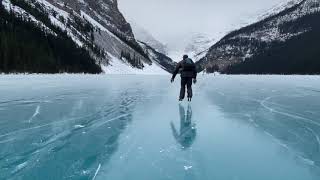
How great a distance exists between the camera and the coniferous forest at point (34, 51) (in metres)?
77.0

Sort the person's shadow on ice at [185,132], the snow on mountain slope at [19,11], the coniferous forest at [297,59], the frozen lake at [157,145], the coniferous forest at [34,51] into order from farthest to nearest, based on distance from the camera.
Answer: the coniferous forest at [297,59] < the snow on mountain slope at [19,11] < the coniferous forest at [34,51] < the person's shadow on ice at [185,132] < the frozen lake at [157,145]

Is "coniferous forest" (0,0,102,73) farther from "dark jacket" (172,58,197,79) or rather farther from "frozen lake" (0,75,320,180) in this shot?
"frozen lake" (0,75,320,180)

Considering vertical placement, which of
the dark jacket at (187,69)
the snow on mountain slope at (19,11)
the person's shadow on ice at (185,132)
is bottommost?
the person's shadow on ice at (185,132)

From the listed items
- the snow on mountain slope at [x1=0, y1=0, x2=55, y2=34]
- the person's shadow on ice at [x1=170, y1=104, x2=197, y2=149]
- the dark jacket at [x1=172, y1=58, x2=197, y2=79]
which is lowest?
the person's shadow on ice at [x1=170, y1=104, x2=197, y2=149]

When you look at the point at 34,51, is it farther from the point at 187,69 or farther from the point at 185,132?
the point at 185,132

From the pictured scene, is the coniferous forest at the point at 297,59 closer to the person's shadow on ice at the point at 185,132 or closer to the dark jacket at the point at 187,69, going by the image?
the dark jacket at the point at 187,69

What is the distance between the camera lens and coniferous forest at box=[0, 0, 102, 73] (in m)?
77.0

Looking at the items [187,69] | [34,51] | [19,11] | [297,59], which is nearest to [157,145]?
[187,69]

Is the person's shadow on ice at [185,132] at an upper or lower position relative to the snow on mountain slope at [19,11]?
lower

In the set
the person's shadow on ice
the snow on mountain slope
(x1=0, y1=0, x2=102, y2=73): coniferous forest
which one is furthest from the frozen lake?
the snow on mountain slope

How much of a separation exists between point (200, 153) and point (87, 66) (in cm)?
11817

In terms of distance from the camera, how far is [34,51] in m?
87.5

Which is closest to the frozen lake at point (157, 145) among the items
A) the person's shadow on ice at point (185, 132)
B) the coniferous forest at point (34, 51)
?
the person's shadow on ice at point (185, 132)

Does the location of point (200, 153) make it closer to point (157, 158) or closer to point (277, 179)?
point (157, 158)
